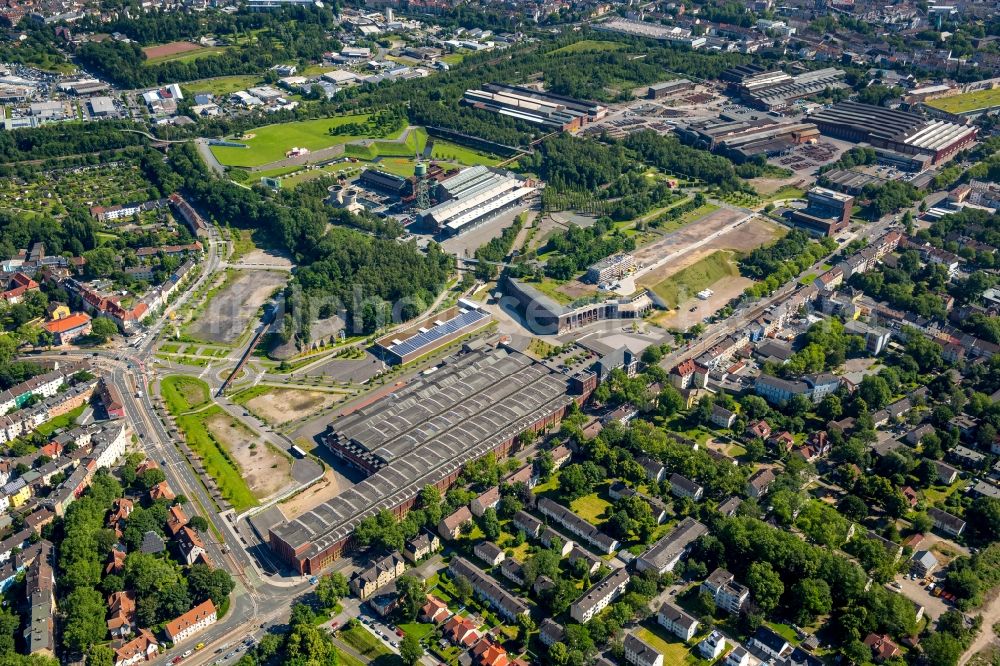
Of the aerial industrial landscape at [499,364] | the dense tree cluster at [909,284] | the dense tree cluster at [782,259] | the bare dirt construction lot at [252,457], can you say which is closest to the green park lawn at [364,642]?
the aerial industrial landscape at [499,364]

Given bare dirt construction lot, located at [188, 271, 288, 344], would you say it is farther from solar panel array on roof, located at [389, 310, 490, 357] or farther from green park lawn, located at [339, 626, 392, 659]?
green park lawn, located at [339, 626, 392, 659]

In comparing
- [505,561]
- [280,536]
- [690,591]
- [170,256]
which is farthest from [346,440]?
[170,256]

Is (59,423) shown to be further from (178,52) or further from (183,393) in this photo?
(178,52)

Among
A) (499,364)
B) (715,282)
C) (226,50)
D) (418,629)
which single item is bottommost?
(418,629)

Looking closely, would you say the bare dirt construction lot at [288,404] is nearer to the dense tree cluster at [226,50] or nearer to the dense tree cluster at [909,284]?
the dense tree cluster at [909,284]

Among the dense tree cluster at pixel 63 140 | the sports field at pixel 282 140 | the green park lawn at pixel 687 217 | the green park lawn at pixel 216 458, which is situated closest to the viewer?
the green park lawn at pixel 216 458

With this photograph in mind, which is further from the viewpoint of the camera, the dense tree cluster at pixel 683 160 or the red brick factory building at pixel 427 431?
the dense tree cluster at pixel 683 160

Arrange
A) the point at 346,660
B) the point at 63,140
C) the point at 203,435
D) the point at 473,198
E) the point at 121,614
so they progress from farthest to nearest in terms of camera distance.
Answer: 1. the point at 63,140
2. the point at 473,198
3. the point at 203,435
4. the point at 121,614
5. the point at 346,660

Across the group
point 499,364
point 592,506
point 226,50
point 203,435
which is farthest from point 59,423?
point 226,50
